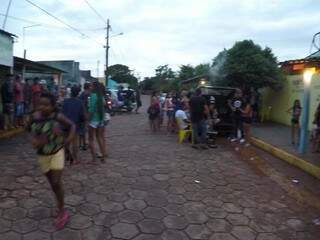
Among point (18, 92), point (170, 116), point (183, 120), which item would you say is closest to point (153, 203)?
point (183, 120)

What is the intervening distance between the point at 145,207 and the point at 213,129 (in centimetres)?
747

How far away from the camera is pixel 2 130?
11883mm

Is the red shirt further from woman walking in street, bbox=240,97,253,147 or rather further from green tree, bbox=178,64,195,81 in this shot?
green tree, bbox=178,64,195,81

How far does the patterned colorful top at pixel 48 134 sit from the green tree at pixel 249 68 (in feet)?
47.9

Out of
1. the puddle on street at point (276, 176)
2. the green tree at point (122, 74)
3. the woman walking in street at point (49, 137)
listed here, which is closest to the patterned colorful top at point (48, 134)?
the woman walking in street at point (49, 137)

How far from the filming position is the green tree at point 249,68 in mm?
18266

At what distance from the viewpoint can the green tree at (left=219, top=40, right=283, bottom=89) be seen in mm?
18266

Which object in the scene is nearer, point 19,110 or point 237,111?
point 237,111

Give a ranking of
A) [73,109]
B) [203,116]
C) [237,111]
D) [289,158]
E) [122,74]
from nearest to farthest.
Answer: [73,109]
[289,158]
[203,116]
[237,111]
[122,74]

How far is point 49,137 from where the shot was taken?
4836mm

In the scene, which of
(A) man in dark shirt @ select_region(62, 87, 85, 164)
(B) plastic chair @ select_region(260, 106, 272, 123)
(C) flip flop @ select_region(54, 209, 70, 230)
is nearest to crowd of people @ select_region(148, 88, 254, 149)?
(A) man in dark shirt @ select_region(62, 87, 85, 164)

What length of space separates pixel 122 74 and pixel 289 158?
7571cm

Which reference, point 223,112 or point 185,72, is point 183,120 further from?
point 185,72

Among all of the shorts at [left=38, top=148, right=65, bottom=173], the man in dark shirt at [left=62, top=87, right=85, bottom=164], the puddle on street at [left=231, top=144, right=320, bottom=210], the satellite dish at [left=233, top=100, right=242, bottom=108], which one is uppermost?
the satellite dish at [left=233, top=100, right=242, bottom=108]
